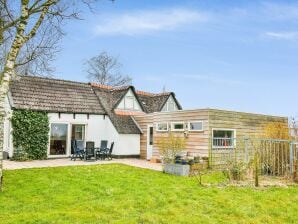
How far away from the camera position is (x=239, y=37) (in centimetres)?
1495

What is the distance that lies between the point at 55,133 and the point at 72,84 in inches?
181

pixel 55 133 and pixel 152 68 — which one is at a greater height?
pixel 152 68

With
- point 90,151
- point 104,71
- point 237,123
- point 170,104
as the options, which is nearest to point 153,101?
point 170,104

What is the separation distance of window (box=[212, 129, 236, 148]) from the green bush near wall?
10651 millimetres

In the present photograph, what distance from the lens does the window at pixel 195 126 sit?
1958cm

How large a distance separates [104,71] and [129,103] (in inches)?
722

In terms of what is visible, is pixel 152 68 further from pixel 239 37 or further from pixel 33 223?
pixel 33 223

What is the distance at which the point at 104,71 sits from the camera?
4325 centimetres

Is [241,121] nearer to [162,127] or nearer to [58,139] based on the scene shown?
[162,127]

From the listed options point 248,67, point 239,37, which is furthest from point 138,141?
point 239,37

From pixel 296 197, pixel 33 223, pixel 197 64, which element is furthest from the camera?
pixel 197 64

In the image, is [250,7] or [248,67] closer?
[250,7]

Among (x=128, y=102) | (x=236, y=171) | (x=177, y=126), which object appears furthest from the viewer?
(x=128, y=102)

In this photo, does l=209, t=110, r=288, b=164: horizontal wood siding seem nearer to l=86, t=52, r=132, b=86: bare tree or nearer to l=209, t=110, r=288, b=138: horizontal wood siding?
l=209, t=110, r=288, b=138: horizontal wood siding
